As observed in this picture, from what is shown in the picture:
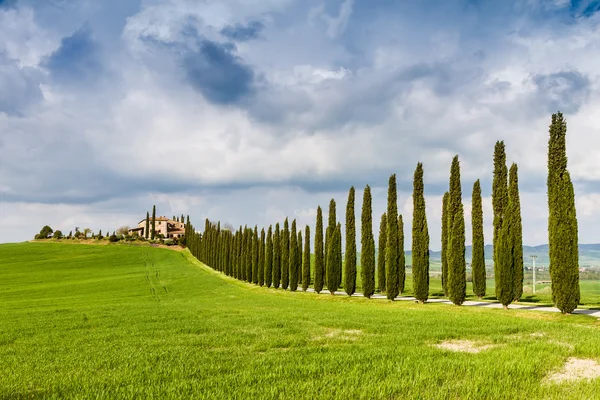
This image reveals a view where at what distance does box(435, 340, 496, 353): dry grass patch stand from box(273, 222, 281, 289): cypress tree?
38703 mm

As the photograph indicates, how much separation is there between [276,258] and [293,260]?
404 cm

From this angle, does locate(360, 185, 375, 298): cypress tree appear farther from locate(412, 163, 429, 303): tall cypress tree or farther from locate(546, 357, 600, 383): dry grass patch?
locate(546, 357, 600, 383): dry grass patch

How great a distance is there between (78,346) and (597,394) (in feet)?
42.1

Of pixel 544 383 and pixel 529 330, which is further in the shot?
pixel 529 330

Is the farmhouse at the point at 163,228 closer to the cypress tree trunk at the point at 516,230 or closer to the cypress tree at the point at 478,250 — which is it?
the cypress tree at the point at 478,250

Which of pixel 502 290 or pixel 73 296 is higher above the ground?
pixel 502 290

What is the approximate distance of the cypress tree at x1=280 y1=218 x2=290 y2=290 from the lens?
47.8m

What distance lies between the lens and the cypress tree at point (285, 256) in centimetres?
4781

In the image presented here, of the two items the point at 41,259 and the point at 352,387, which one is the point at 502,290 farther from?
the point at 41,259

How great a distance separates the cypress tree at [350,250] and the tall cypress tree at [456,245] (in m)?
9.98

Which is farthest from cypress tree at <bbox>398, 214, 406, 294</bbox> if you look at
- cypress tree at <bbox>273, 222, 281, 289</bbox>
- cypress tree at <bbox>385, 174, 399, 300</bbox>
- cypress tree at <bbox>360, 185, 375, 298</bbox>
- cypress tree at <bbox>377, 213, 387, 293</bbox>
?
cypress tree at <bbox>273, 222, 281, 289</bbox>

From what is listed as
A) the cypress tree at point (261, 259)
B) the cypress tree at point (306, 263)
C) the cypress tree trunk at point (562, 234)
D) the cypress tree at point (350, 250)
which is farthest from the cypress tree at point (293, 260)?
the cypress tree trunk at point (562, 234)

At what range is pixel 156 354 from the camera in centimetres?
1035

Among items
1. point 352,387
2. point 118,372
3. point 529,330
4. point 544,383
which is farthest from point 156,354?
point 529,330
